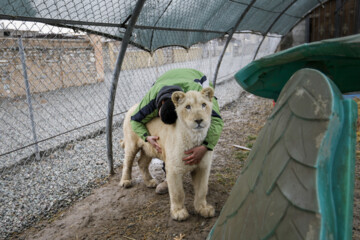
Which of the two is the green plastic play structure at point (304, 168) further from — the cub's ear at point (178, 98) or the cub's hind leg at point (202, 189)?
A: the cub's hind leg at point (202, 189)

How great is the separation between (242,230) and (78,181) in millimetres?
3311

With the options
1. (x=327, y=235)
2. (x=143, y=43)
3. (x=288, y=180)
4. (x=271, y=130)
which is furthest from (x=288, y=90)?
(x=143, y=43)

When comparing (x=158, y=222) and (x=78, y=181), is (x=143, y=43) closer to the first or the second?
(x=78, y=181)

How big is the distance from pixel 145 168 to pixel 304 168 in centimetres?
289

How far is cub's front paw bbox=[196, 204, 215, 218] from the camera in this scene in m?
2.63

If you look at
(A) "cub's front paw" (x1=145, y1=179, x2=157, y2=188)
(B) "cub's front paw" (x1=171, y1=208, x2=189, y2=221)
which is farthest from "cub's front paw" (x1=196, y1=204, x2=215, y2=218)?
(A) "cub's front paw" (x1=145, y1=179, x2=157, y2=188)

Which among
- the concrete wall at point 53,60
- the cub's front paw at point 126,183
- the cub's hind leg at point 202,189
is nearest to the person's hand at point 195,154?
the cub's hind leg at point 202,189

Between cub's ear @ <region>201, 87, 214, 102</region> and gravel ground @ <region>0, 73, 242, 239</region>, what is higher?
cub's ear @ <region>201, 87, 214, 102</region>

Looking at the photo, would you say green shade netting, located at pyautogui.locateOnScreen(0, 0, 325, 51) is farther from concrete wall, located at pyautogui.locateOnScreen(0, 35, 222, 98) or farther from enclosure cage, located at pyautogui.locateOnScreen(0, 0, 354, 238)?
concrete wall, located at pyautogui.locateOnScreen(0, 35, 222, 98)

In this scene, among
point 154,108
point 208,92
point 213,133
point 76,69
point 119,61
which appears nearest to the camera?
point 208,92

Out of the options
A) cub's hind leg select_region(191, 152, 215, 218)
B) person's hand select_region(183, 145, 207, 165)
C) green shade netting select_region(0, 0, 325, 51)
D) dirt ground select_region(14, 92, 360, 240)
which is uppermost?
green shade netting select_region(0, 0, 325, 51)

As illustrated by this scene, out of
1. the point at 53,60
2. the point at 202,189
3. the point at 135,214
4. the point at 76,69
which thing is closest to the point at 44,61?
the point at 53,60

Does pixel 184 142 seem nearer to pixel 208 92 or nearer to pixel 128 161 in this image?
pixel 208 92

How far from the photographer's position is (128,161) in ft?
10.7
